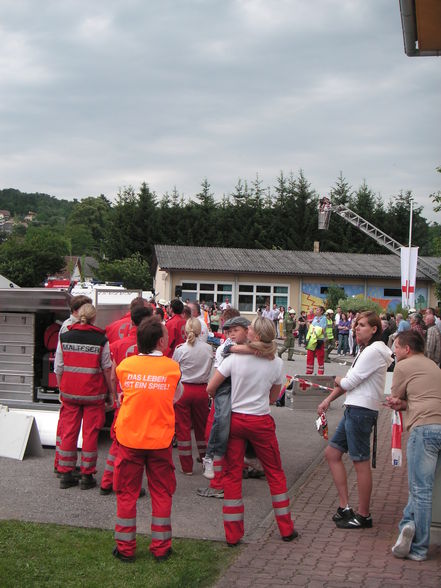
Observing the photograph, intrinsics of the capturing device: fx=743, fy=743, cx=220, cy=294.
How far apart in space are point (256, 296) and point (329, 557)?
41842 millimetres

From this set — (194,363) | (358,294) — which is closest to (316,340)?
(194,363)

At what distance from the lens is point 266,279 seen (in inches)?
1879

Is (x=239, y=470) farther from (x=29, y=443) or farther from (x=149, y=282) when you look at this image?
(x=149, y=282)

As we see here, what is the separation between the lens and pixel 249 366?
243 inches

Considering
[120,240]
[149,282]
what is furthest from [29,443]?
[120,240]

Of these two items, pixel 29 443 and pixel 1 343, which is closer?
pixel 29 443

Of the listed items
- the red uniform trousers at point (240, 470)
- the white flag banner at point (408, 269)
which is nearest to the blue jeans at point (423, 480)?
the red uniform trousers at point (240, 470)

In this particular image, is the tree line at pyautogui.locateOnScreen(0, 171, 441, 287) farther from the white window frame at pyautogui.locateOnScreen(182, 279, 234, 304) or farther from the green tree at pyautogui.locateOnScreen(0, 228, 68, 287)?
the white window frame at pyautogui.locateOnScreen(182, 279, 234, 304)

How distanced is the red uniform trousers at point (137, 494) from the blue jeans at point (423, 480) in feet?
6.22

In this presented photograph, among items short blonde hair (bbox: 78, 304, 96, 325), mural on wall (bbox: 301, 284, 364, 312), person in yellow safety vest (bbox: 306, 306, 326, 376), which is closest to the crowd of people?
short blonde hair (bbox: 78, 304, 96, 325)

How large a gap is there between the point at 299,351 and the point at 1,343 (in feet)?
67.5

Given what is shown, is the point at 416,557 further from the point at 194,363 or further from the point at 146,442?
the point at 194,363

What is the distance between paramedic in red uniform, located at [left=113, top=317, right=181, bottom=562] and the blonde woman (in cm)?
273

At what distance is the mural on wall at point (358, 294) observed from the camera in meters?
47.7
